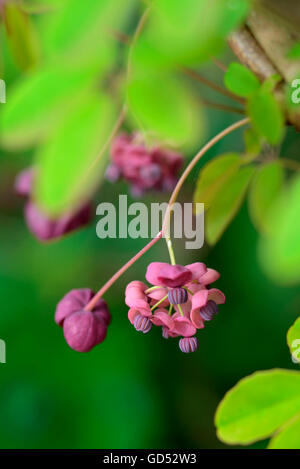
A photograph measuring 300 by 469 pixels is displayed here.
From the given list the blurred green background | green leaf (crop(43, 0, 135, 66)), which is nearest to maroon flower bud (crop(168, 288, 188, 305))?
green leaf (crop(43, 0, 135, 66))

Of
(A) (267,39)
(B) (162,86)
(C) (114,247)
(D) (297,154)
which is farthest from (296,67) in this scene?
(C) (114,247)

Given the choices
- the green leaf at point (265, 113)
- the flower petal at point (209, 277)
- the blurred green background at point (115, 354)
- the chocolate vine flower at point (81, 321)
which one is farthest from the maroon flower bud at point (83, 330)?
the blurred green background at point (115, 354)

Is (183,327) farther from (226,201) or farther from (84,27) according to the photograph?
(84,27)

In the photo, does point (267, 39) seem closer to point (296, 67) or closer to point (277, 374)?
point (296, 67)

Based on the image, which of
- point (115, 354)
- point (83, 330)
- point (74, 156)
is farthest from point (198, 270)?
point (115, 354)

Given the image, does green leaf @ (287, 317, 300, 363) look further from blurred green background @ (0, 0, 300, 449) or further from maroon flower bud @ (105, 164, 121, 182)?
blurred green background @ (0, 0, 300, 449)

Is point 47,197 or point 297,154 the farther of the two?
point 297,154
